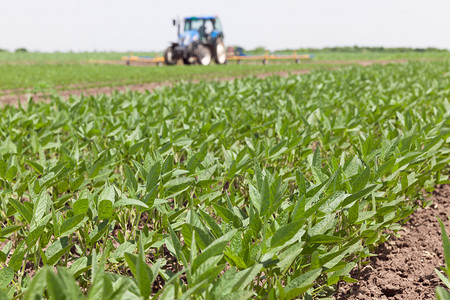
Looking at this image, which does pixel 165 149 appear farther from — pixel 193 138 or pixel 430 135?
pixel 430 135

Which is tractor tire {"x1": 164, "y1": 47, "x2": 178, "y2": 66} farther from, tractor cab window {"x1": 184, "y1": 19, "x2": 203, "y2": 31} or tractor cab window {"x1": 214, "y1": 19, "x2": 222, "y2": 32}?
tractor cab window {"x1": 214, "y1": 19, "x2": 222, "y2": 32}

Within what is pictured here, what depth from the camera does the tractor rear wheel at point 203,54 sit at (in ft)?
76.1

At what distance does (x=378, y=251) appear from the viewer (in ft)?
9.08

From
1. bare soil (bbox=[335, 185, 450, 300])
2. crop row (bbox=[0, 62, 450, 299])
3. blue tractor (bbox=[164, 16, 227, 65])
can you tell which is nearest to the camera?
crop row (bbox=[0, 62, 450, 299])

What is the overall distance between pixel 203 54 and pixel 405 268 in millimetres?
22092

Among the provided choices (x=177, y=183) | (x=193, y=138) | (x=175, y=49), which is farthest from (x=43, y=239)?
(x=175, y=49)

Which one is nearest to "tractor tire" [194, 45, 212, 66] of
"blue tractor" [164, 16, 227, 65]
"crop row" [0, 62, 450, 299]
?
"blue tractor" [164, 16, 227, 65]

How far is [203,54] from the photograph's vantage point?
926 inches

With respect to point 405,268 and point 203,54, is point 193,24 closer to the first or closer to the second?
point 203,54

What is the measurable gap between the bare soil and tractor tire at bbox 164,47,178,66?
22.0 m

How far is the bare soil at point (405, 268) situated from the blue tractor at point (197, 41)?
20.9m

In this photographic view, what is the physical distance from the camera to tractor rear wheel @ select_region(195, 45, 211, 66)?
23.2 meters

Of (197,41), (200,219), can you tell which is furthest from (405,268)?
(197,41)

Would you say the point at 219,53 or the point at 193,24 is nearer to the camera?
the point at 193,24
